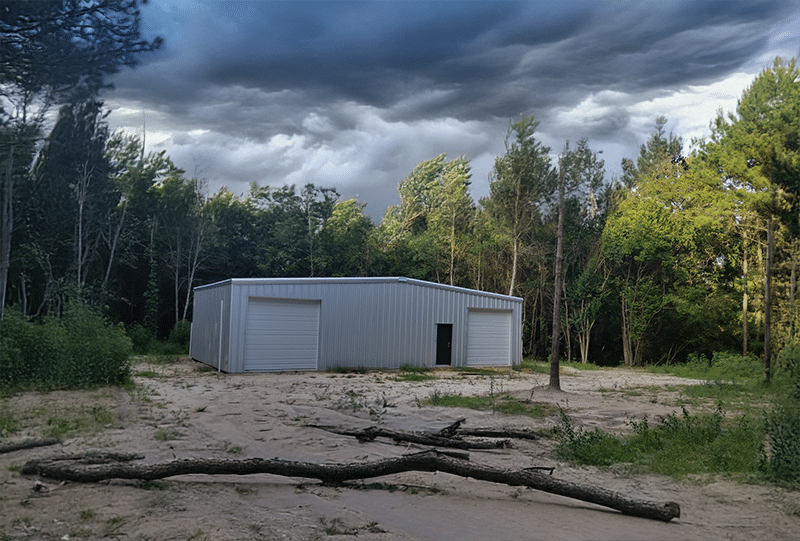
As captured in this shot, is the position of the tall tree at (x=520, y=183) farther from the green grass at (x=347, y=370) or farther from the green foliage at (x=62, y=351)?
the green foliage at (x=62, y=351)

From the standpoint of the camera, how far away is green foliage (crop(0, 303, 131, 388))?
41.0 feet

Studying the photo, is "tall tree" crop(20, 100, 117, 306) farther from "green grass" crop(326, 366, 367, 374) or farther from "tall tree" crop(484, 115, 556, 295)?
"tall tree" crop(484, 115, 556, 295)

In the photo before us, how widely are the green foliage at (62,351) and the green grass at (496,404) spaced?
22.9ft

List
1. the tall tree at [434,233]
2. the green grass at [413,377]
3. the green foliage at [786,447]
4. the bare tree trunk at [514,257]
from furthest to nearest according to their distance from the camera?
the tall tree at [434,233]
the bare tree trunk at [514,257]
the green grass at [413,377]
the green foliage at [786,447]

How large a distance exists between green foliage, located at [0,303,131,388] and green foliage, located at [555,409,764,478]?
9.79 m

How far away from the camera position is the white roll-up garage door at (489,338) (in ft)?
74.8

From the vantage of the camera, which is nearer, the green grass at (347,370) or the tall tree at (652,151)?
the green grass at (347,370)

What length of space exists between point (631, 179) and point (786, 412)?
3375 centimetres

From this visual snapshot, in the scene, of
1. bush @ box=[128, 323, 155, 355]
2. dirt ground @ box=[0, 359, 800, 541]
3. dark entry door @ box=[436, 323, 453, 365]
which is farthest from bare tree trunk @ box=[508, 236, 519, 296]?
dirt ground @ box=[0, 359, 800, 541]

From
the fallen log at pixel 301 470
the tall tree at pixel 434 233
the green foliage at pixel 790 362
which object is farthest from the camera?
the tall tree at pixel 434 233

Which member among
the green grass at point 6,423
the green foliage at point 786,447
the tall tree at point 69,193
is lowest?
the green grass at point 6,423

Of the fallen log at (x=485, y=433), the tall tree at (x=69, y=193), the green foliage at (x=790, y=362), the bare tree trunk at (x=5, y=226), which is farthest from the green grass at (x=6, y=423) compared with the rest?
the green foliage at (x=790, y=362)

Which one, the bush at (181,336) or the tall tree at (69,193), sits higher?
the tall tree at (69,193)

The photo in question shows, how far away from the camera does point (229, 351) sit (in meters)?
18.2
